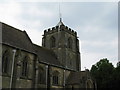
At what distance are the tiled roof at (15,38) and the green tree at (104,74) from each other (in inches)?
1011

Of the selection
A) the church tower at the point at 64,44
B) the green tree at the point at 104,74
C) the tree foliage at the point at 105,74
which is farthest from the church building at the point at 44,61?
the tree foliage at the point at 105,74

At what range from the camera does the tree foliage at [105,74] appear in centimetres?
4638

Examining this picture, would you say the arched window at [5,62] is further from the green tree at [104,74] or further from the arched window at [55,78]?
the green tree at [104,74]

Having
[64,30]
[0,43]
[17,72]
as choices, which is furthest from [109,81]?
[0,43]

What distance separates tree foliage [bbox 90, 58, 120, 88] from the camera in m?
46.4

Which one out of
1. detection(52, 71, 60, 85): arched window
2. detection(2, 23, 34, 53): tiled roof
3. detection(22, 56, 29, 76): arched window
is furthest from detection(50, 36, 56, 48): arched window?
detection(22, 56, 29, 76): arched window

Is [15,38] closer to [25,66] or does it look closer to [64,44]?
[25,66]

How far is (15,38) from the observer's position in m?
30.5

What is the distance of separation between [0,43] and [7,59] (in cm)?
287

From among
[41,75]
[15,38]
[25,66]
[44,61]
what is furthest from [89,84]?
[15,38]

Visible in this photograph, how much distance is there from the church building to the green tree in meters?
8.03

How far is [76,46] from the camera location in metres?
47.2

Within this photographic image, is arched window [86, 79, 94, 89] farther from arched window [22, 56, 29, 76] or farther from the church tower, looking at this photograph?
arched window [22, 56, 29, 76]

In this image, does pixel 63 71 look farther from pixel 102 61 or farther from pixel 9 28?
pixel 102 61
